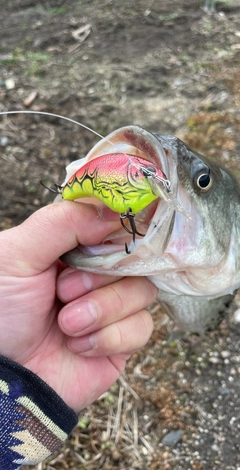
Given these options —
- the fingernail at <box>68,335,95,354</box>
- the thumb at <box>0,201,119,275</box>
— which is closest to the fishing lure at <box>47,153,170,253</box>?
the thumb at <box>0,201,119,275</box>

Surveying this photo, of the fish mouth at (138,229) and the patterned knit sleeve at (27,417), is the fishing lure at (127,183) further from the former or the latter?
the patterned knit sleeve at (27,417)

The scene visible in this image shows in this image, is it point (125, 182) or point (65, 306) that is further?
point (65, 306)

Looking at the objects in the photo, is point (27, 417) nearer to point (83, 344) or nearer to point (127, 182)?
point (83, 344)

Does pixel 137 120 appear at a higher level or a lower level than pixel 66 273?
lower

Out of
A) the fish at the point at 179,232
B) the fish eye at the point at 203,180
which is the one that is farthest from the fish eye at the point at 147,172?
the fish eye at the point at 203,180

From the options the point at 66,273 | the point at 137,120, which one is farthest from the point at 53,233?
the point at 137,120

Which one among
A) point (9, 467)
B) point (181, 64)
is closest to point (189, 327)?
point (9, 467)

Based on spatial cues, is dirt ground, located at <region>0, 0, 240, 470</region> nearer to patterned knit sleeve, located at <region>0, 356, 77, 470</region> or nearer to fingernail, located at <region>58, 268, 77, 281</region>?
patterned knit sleeve, located at <region>0, 356, 77, 470</region>
